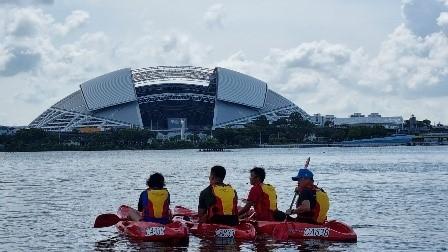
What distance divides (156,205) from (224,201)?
1.66m

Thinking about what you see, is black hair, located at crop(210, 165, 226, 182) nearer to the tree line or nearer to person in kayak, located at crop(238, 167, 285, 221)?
person in kayak, located at crop(238, 167, 285, 221)

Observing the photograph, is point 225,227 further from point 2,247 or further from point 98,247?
point 2,247

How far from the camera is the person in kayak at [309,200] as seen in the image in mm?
18156

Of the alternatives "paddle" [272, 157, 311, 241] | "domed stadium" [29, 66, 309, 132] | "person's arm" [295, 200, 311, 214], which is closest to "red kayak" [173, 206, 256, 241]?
"paddle" [272, 157, 311, 241]

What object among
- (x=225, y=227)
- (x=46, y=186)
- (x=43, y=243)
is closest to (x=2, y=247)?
(x=43, y=243)

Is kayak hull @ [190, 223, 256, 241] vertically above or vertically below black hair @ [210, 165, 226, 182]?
below

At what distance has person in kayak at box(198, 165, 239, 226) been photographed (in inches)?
730

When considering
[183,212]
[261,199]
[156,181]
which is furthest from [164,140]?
[156,181]

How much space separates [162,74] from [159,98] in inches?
217

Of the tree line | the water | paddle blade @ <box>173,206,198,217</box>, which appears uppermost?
the tree line

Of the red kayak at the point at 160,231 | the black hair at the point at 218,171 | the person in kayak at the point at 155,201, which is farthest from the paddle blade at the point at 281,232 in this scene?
the person in kayak at the point at 155,201

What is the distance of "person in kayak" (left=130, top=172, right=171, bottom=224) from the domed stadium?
163 meters

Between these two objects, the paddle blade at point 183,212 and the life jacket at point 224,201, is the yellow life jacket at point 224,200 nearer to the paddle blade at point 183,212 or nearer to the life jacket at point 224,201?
the life jacket at point 224,201

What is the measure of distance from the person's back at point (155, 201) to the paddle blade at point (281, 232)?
2.55 metres
